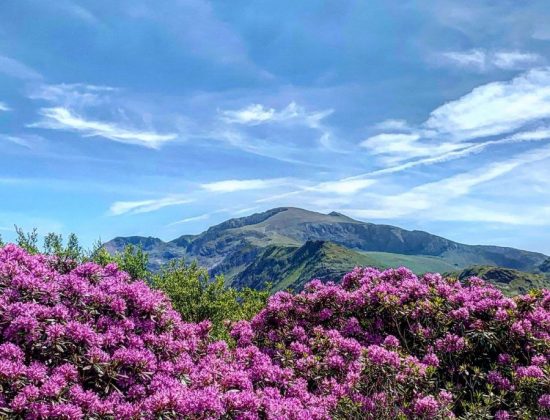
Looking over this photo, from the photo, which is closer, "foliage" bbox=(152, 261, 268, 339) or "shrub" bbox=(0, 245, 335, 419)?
"shrub" bbox=(0, 245, 335, 419)

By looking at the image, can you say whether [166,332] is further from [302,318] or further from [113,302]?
[302,318]

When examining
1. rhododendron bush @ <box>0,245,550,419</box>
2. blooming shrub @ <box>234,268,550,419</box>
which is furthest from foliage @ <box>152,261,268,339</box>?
rhododendron bush @ <box>0,245,550,419</box>

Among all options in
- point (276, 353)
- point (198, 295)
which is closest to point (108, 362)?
point (276, 353)

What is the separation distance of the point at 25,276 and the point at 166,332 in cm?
302

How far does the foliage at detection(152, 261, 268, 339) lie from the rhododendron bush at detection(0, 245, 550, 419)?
19646 mm

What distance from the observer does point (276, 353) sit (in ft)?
43.5

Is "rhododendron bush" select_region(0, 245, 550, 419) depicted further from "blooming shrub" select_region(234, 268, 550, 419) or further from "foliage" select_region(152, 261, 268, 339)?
"foliage" select_region(152, 261, 268, 339)

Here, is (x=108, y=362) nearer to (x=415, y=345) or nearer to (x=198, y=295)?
(x=415, y=345)

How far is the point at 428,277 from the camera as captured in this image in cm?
1584

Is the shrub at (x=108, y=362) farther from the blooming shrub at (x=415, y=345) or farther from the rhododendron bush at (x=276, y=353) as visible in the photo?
the blooming shrub at (x=415, y=345)

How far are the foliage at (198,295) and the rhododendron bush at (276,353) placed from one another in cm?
1965

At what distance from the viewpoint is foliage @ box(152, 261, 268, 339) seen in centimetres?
3562

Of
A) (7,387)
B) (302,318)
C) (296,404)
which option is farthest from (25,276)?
(302,318)

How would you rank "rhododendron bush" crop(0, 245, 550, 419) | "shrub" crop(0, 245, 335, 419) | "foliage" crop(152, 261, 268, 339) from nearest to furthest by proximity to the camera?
1. "shrub" crop(0, 245, 335, 419)
2. "rhododendron bush" crop(0, 245, 550, 419)
3. "foliage" crop(152, 261, 268, 339)
